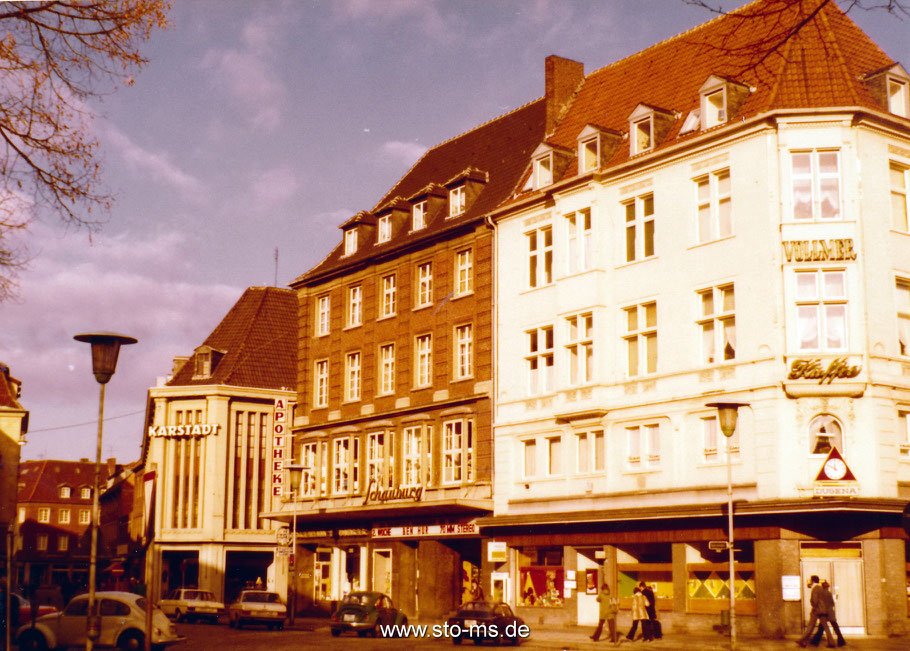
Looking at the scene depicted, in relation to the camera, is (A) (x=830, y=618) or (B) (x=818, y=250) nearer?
(A) (x=830, y=618)

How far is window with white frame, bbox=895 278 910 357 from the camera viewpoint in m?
35.9

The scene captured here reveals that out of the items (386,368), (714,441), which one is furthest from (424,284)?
(714,441)

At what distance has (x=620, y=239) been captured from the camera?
135ft

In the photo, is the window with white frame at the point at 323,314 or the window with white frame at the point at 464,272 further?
the window with white frame at the point at 323,314

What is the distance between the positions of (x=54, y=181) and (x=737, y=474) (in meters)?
27.1

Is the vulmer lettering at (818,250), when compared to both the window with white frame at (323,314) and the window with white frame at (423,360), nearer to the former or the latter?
the window with white frame at (423,360)

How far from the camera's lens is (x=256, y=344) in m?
76.1

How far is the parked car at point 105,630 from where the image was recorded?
1142 inches

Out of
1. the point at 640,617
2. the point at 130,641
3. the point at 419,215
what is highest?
the point at 419,215

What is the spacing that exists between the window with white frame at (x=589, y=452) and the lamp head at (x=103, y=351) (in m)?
23.6

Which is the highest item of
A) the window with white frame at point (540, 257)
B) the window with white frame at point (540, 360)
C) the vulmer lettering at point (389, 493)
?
the window with white frame at point (540, 257)

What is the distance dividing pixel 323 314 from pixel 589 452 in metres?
20.1

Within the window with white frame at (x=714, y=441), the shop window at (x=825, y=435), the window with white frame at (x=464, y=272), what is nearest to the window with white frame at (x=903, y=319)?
the shop window at (x=825, y=435)

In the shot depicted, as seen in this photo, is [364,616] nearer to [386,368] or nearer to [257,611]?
[257,611]
